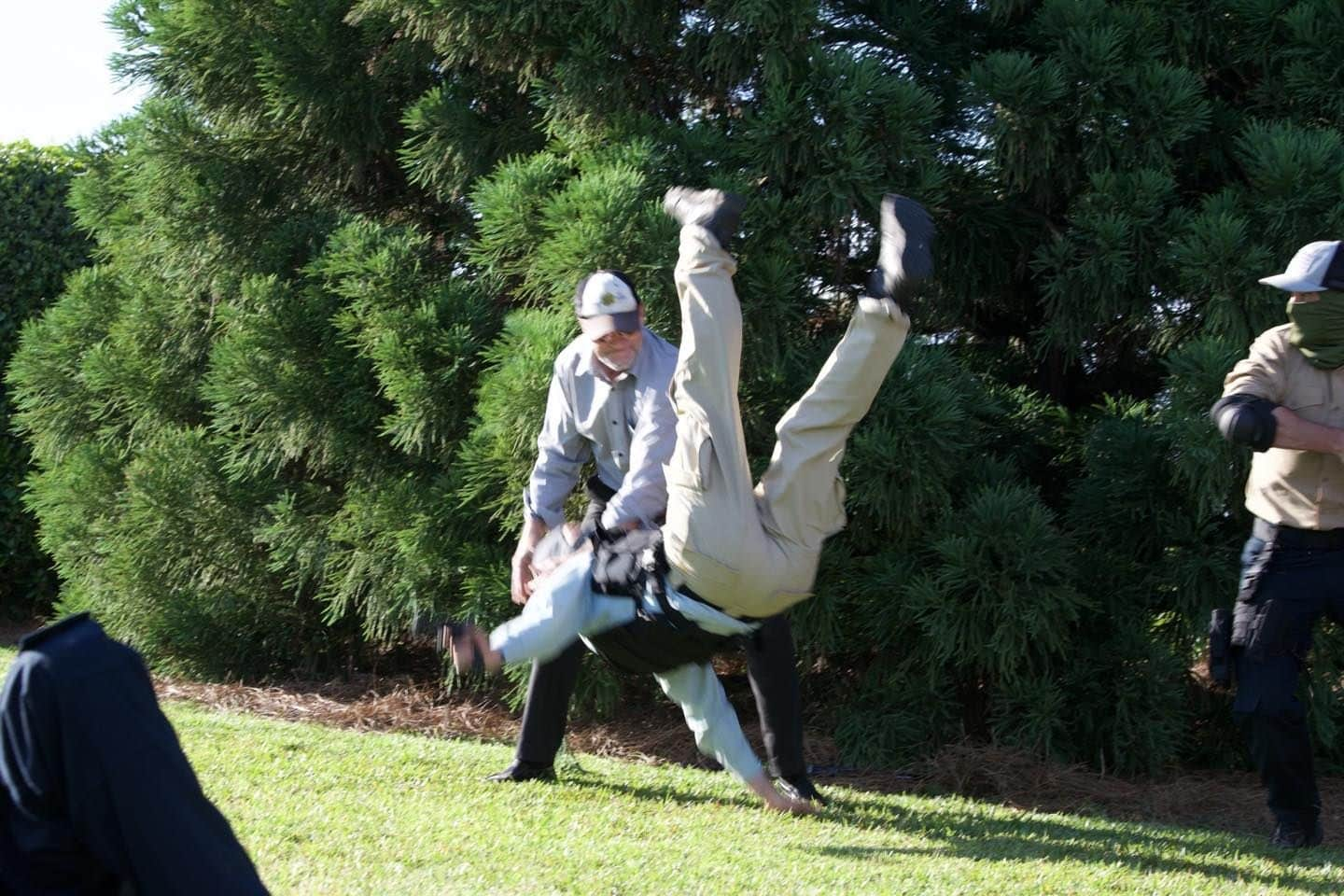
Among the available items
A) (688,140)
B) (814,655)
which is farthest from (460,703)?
(688,140)

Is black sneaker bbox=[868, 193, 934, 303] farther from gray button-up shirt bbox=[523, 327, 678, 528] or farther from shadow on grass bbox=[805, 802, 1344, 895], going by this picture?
shadow on grass bbox=[805, 802, 1344, 895]

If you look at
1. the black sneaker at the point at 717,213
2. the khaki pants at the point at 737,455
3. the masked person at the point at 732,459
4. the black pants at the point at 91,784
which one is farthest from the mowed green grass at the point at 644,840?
the black sneaker at the point at 717,213

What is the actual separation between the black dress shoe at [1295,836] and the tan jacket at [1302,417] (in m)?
1.12

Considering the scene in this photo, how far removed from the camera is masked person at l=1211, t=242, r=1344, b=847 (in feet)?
16.3

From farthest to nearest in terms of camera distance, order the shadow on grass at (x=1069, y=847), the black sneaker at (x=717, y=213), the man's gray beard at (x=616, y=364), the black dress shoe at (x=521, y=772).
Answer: the black dress shoe at (x=521, y=772)
the man's gray beard at (x=616, y=364)
the shadow on grass at (x=1069, y=847)
the black sneaker at (x=717, y=213)

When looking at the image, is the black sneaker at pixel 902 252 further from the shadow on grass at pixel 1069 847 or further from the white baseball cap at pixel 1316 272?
the shadow on grass at pixel 1069 847

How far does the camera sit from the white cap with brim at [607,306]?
5.05 metres

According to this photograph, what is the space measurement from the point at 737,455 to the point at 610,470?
1143 millimetres

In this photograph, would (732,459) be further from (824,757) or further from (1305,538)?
(824,757)

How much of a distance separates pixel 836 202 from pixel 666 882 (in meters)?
3.33

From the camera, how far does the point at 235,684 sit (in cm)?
829

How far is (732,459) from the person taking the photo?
175 inches

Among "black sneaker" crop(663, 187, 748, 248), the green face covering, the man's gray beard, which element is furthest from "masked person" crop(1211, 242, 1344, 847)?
the man's gray beard

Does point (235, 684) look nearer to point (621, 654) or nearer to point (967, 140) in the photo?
point (621, 654)
